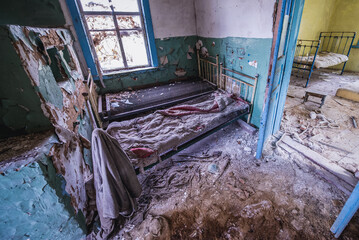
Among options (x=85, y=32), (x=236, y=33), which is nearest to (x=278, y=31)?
(x=236, y=33)

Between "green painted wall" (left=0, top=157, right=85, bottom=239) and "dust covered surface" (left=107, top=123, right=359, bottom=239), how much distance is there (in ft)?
2.60

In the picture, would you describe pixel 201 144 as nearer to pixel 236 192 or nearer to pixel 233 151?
pixel 233 151

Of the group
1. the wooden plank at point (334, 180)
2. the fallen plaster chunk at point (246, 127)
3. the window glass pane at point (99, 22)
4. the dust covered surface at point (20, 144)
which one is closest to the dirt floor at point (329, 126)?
the wooden plank at point (334, 180)

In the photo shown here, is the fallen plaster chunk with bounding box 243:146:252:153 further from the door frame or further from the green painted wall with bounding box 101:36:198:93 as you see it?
the green painted wall with bounding box 101:36:198:93

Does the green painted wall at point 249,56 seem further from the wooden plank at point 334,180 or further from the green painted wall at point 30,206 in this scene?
the green painted wall at point 30,206

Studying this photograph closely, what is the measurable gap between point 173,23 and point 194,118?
2888 mm

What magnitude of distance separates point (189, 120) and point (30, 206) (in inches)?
83.3

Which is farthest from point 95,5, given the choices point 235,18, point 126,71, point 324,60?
point 324,60

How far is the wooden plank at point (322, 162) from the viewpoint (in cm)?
200

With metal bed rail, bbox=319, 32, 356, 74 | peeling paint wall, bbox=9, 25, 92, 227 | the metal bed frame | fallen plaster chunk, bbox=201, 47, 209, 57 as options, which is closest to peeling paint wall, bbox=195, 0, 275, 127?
fallen plaster chunk, bbox=201, 47, 209, 57

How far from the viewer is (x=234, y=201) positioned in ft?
6.48

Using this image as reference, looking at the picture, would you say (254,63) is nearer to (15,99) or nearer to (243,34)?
(243,34)

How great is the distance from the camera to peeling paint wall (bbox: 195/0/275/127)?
8.18 ft

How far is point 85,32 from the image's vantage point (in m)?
3.45
